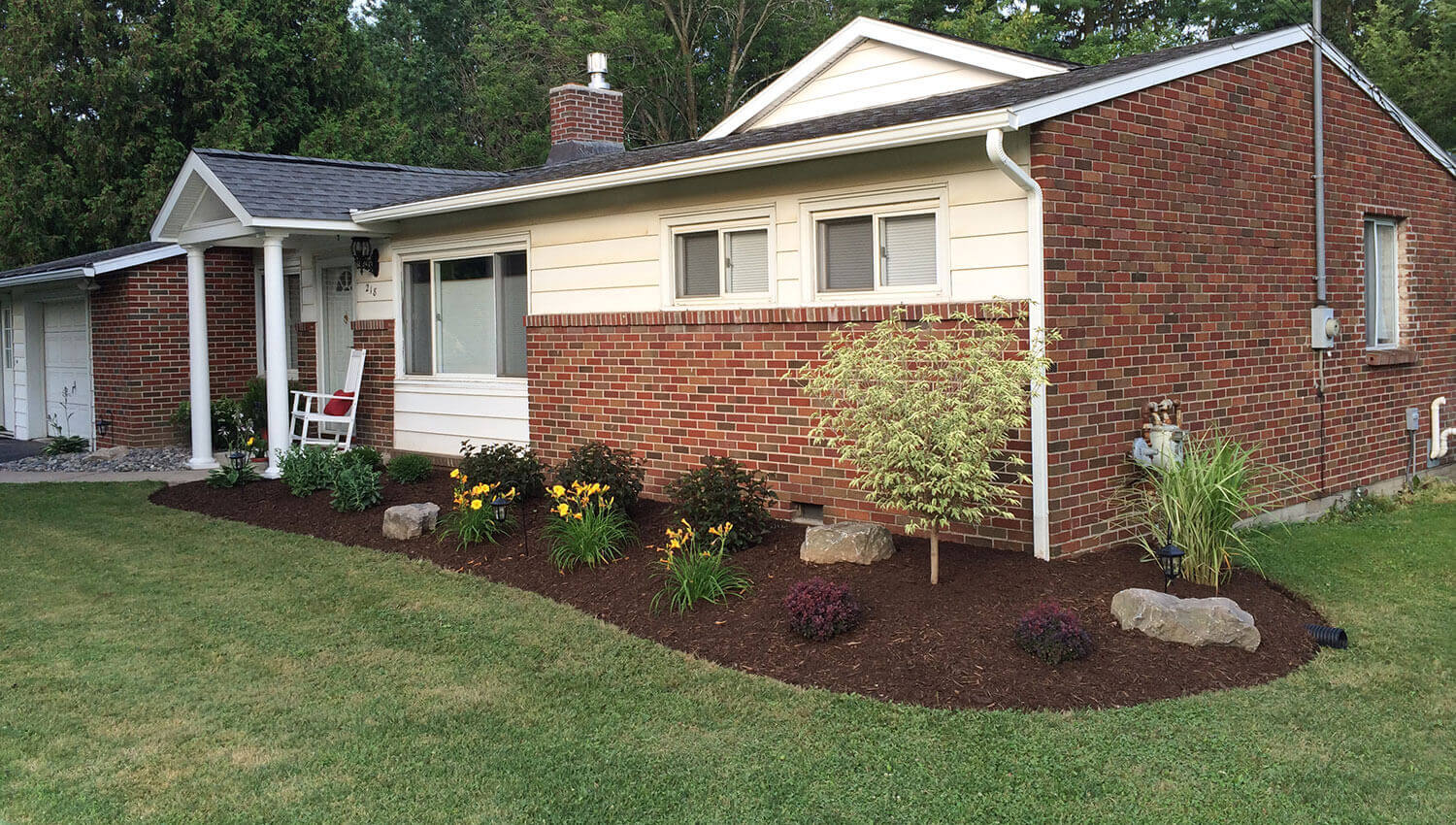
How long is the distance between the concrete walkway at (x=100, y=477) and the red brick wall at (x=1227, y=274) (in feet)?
29.0

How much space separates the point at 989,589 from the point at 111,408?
39.3 ft

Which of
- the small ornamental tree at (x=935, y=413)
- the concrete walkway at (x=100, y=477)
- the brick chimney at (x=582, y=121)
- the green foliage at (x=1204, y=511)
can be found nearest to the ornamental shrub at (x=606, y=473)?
the small ornamental tree at (x=935, y=413)

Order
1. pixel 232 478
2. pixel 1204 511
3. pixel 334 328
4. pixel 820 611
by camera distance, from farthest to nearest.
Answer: pixel 334 328
pixel 232 478
pixel 1204 511
pixel 820 611

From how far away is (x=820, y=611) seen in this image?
570 cm

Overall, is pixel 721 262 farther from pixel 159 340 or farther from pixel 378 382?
pixel 159 340

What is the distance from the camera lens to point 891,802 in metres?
4.00

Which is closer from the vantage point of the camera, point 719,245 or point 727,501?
point 727,501

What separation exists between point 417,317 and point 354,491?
2.69 metres

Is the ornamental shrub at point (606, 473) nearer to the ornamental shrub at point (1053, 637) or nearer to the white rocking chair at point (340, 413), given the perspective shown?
the ornamental shrub at point (1053, 637)

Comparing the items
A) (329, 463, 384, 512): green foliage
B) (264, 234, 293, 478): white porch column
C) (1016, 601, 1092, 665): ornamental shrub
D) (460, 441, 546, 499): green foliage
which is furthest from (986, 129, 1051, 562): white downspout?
(264, 234, 293, 478): white porch column

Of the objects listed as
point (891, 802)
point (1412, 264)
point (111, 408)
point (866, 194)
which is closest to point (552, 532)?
point (866, 194)

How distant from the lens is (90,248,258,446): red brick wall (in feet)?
45.3

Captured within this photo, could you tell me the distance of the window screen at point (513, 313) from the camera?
10438 millimetres

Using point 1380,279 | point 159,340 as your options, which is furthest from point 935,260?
point 159,340
